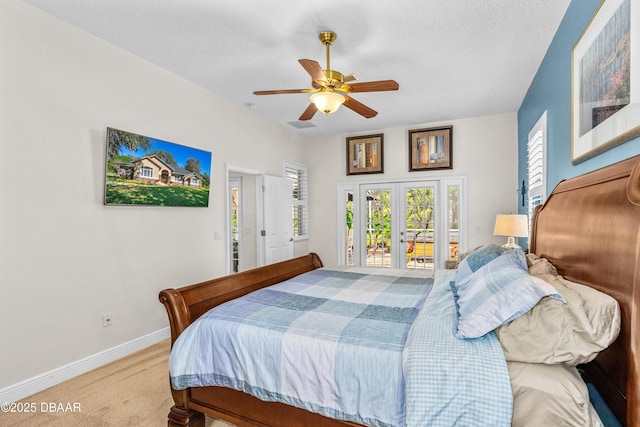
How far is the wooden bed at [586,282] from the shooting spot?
3.60 feet

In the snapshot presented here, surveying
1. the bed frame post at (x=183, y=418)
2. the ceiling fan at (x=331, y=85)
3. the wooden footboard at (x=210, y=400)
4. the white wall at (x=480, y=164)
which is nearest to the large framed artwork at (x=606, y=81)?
the ceiling fan at (x=331, y=85)

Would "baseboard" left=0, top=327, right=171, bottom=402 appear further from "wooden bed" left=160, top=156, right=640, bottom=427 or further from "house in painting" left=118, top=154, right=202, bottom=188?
"house in painting" left=118, top=154, right=202, bottom=188

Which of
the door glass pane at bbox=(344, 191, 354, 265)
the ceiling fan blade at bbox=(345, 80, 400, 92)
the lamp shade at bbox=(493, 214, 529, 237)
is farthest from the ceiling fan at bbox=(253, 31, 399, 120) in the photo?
the door glass pane at bbox=(344, 191, 354, 265)

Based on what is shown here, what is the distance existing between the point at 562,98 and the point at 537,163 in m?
0.96

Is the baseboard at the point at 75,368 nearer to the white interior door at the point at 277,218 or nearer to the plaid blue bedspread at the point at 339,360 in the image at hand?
the plaid blue bedspread at the point at 339,360

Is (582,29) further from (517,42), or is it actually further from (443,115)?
(443,115)

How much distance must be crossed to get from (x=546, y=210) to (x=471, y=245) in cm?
306

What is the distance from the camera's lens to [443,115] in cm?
493

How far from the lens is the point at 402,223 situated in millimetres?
5566

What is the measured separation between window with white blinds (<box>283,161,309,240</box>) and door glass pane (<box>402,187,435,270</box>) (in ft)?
5.91

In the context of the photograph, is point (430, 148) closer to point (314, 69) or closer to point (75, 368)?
point (314, 69)

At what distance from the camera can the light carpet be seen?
207 centimetres

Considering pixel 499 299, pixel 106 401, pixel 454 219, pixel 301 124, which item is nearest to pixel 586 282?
pixel 499 299

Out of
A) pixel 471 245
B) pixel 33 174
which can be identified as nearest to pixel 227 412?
pixel 33 174
